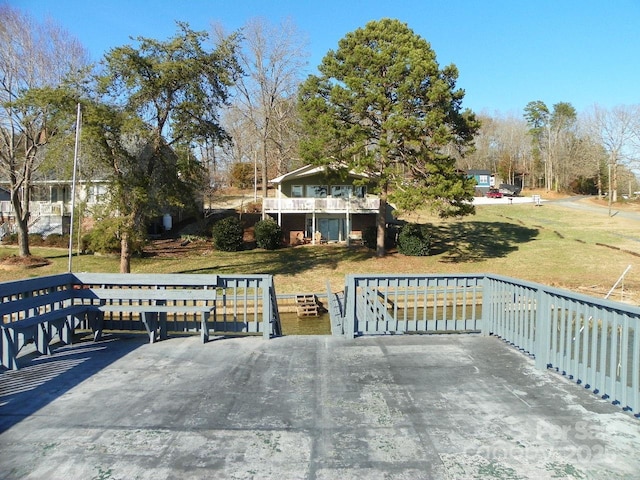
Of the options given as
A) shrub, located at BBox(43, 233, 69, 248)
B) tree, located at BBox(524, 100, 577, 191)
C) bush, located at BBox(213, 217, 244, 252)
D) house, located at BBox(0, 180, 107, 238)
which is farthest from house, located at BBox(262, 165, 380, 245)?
tree, located at BBox(524, 100, 577, 191)

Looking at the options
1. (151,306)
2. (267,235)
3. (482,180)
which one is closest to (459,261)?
(267,235)

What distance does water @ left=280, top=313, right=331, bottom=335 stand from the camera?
15.0 meters

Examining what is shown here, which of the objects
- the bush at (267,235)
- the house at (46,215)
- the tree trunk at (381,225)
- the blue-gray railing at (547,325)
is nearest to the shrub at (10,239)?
the house at (46,215)

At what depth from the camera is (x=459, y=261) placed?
82.8 feet

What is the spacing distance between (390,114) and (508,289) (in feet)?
59.5

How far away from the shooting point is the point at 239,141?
49.0m

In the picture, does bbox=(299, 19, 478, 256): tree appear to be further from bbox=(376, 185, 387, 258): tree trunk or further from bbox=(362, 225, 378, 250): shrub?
bbox=(362, 225, 378, 250): shrub

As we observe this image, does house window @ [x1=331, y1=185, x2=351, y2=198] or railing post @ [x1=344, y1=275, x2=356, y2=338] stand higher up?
house window @ [x1=331, y1=185, x2=351, y2=198]

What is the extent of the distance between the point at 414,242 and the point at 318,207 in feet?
21.8

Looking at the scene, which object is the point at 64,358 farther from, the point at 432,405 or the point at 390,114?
the point at 390,114

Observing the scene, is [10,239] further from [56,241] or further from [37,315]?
[37,315]

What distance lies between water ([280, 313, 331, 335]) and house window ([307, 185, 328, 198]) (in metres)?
14.7

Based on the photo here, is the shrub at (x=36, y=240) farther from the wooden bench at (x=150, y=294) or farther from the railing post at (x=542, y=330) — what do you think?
the railing post at (x=542, y=330)

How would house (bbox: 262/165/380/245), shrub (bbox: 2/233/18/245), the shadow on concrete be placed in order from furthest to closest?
house (bbox: 262/165/380/245) < shrub (bbox: 2/233/18/245) < the shadow on concrete
